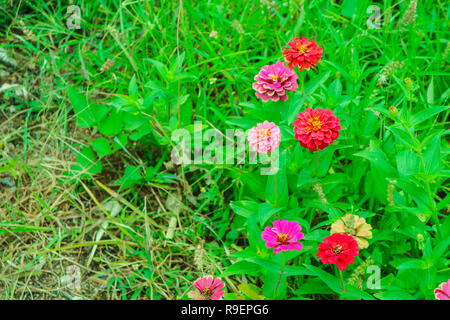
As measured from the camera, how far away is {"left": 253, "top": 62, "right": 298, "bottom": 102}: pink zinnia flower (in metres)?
1.50

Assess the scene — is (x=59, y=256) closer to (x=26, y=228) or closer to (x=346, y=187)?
(x=26, y=228)

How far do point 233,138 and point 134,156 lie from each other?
0.47m

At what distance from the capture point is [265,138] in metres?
1.41

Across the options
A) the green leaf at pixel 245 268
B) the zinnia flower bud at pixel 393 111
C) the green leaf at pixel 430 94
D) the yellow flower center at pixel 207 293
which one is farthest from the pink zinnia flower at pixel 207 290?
the green leaf at pixel 430 94

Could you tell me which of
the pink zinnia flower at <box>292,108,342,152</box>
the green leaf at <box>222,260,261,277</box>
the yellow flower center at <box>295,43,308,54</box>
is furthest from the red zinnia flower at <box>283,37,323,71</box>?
the green leaf at <box>222,260,261,277</box>

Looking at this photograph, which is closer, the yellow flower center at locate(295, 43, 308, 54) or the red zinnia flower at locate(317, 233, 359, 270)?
the red zinnia flower at locate(317, 233, 359, 270)

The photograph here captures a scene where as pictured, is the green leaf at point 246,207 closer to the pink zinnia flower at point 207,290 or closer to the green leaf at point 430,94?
the pink zinnia flower at point 207,290

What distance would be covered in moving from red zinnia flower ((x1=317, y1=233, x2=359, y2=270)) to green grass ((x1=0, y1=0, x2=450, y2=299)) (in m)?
0.14

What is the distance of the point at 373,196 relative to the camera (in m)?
1.62

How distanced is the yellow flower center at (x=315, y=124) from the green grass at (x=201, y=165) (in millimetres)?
180

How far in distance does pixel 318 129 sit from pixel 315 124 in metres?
0.02

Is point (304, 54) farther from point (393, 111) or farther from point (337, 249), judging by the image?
point (337, 249)

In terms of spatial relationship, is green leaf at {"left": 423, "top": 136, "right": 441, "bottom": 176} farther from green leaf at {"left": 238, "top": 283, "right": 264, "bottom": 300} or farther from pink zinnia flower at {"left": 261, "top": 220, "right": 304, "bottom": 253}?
green leaf at {"left": 238, "top": 283, "right": 264, "bottom": 300}

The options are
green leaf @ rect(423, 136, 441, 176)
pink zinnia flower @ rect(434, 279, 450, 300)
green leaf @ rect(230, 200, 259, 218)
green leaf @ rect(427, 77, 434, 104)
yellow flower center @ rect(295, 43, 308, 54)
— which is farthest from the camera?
green leaf @ rect(427, 77, 434, 104)
